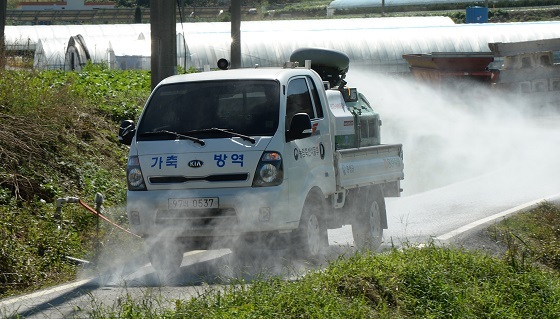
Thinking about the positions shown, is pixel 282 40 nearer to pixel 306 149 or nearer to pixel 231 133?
pixel 306 149

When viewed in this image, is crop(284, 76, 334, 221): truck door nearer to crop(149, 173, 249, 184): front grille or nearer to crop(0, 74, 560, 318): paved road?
crop(149, 173, 249, 184): front grille

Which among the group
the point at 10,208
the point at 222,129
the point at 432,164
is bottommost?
the point at 432,164

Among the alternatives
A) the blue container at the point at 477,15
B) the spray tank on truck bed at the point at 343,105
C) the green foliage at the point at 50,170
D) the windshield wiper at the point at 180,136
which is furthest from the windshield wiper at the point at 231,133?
the blue container at the point at 477,15

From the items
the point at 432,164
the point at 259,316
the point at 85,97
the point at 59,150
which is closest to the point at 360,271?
the point at 259,316

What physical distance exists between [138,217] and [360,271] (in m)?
2.85

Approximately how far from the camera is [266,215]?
10.4 meters

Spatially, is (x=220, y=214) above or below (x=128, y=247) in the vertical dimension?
above

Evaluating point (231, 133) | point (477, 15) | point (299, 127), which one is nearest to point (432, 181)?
point (299, 127)

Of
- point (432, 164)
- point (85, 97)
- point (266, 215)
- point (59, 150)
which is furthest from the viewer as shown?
point (432, 164)

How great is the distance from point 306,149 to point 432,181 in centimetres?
1222

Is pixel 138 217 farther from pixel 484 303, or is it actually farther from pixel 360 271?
pixel 484 303

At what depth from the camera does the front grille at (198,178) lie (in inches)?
413

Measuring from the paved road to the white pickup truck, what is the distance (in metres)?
0.42

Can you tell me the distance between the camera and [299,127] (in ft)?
35.4
